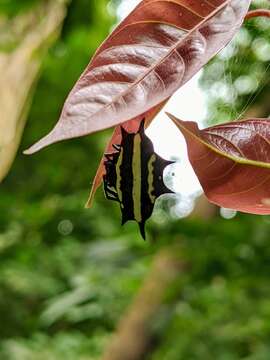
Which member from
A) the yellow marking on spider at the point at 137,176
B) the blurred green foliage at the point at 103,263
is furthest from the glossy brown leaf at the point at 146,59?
the blurred green foliage at the point at 103,263

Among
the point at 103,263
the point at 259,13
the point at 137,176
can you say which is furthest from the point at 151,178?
the point at 103,263

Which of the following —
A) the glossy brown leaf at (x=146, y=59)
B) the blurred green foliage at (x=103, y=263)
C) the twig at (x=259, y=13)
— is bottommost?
the blurred green foliage at (x=103, y=263)

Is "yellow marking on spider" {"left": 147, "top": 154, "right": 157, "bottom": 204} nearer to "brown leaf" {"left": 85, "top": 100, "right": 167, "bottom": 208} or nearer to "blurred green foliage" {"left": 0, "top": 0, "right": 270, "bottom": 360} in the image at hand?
"brown leaf" {"left": 85, "top": 100, "right": 167, "bottom": 208}

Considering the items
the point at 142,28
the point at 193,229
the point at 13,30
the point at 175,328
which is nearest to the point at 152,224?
the point at 193,229

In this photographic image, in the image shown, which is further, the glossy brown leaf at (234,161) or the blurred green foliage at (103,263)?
the blurred green foliage at (103,263)

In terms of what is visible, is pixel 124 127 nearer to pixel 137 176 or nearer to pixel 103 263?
pixel 137 176

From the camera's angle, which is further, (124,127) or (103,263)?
(103,263)

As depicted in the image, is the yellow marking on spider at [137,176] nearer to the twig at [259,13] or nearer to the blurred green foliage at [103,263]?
the twig at [259,13]

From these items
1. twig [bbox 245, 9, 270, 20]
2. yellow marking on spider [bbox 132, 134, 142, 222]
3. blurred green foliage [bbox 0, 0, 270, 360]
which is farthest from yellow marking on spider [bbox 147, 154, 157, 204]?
blurred green foliage [bbox 0, 0, 270, 360]
